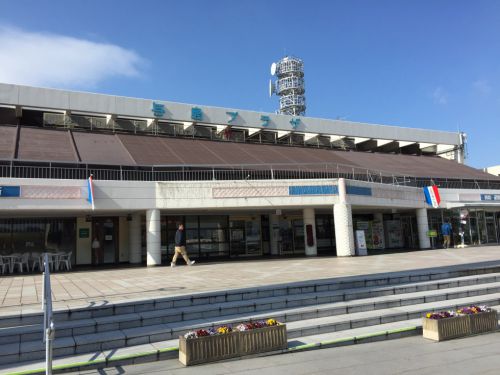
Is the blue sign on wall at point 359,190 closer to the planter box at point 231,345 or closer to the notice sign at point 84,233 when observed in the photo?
the notice sign at point 84,233

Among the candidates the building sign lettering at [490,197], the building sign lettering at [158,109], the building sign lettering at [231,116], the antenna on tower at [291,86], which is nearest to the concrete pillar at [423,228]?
the building sign lettering at [490,197]

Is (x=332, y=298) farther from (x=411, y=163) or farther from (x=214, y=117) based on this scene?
(x=411, y=163)

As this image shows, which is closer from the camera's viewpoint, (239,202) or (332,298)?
(332,298)

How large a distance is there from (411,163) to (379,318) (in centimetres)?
2801

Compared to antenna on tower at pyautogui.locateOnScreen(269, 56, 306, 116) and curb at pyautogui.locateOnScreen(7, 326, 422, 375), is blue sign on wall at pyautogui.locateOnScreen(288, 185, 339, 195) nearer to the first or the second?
curb at pyautogui.locateOnScreen(7, 326, 422, 375)

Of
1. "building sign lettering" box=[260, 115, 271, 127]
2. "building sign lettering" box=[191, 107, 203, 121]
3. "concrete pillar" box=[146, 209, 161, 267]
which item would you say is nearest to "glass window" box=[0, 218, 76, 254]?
"concrete pillar" box=[146, 209, 161, 267]

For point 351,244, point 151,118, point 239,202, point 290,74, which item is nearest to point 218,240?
point 239,202

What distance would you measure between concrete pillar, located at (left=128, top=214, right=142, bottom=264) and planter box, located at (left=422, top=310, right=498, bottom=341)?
16.1m

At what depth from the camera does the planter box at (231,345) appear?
6449mm

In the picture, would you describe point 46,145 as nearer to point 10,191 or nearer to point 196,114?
point 10,191

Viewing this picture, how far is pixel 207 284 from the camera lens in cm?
1116

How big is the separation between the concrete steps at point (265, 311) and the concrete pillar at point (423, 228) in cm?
1586

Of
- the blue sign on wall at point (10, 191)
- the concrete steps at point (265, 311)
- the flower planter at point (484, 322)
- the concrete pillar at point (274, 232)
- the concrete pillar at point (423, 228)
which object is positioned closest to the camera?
the concrete steps at point (265, 311)

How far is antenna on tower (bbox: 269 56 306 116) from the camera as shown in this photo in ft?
292
